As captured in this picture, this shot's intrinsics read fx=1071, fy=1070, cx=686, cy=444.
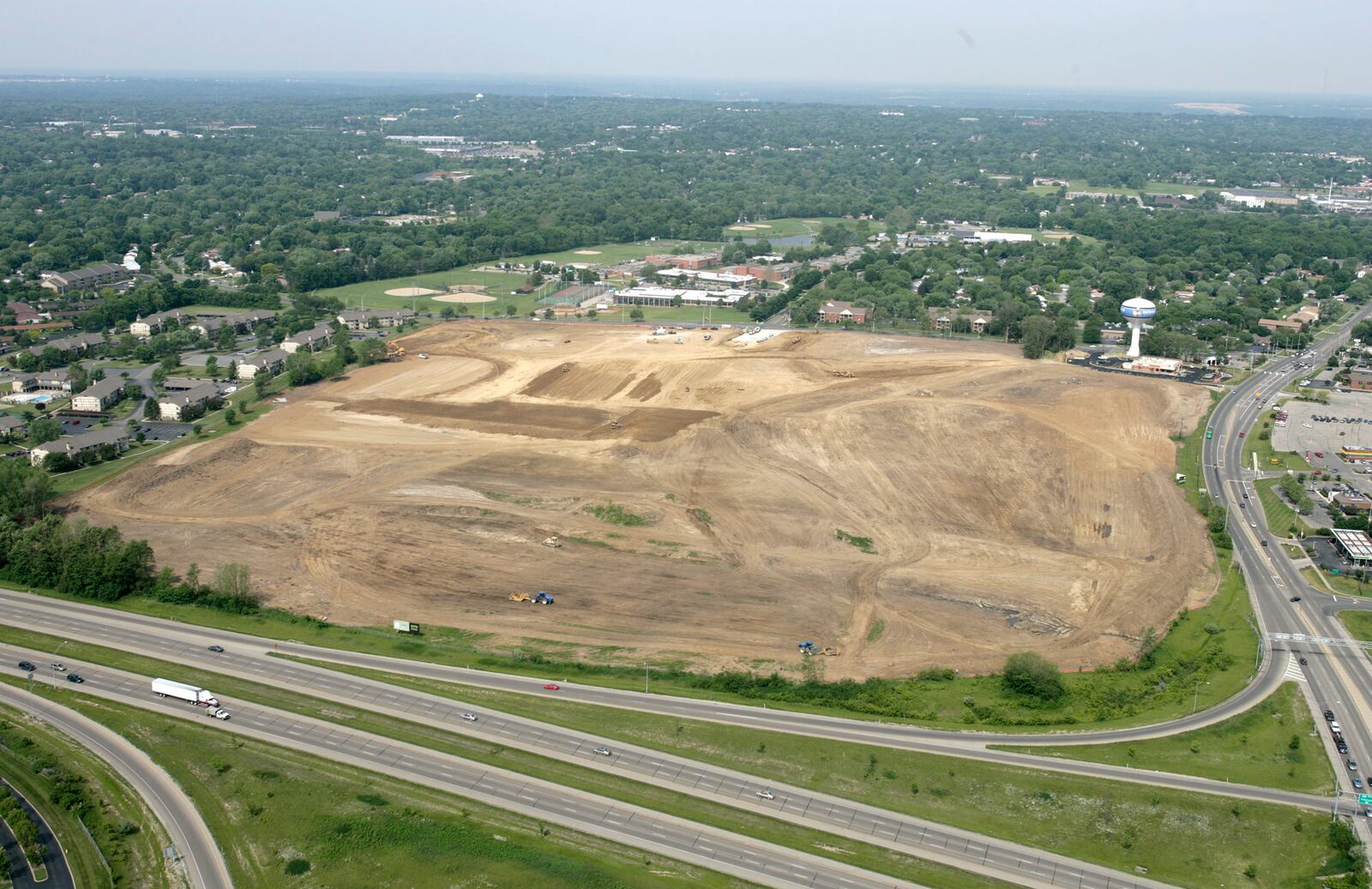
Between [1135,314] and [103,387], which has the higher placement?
[1135,314]

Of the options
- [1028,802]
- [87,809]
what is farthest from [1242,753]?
[87,809]

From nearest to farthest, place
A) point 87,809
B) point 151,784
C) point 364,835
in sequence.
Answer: point 364,835, point 87,809, point 151,784

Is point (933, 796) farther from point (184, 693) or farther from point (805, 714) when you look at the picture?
point (184, 693)

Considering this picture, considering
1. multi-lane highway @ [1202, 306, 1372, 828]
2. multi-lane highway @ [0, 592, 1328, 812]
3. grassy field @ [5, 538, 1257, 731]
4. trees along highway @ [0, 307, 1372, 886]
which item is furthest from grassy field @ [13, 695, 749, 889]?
multi-lane highway @ [1202, 306, 1372, 828]

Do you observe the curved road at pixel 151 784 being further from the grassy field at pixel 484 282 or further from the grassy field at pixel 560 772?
the grassy field at pixel 484 282

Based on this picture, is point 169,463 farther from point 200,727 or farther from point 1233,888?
point 1233,888

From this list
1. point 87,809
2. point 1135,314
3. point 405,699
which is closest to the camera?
point 87,809
